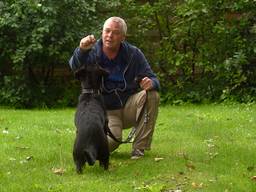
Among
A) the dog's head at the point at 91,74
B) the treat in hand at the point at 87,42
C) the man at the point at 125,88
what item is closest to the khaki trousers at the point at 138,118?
the man at the point at 125,88

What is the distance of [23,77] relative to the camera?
42.2 feet

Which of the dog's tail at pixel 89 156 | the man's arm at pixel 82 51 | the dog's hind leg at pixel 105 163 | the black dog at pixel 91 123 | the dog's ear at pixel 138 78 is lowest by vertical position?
the dog's hind leg at pixel 105 163

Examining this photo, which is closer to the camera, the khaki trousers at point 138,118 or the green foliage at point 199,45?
the khaki trousers at point 138,118

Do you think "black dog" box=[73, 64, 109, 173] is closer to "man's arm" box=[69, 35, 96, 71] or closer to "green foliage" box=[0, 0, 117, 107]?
"man's arm" box=[69, 35, 96, 71]

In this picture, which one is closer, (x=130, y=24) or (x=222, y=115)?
(x=222, y=115)

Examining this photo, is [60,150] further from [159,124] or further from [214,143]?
[159,124]

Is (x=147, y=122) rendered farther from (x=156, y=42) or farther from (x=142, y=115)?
(x=156, y=42)

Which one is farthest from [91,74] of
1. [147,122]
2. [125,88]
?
[147,122]

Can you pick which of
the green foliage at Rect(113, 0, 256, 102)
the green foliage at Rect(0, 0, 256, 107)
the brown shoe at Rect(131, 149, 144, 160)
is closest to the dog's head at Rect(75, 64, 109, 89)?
the brown shoe at Rect(131, 149, 144, 160)

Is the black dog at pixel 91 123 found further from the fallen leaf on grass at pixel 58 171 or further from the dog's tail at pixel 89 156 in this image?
the fallen leaf on grass at pixel 58 171

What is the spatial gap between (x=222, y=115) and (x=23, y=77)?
442 centimetres

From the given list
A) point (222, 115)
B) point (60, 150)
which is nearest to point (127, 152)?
point (60, 150)

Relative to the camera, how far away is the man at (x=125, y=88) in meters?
6.88

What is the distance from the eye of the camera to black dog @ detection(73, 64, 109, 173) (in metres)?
6.03
